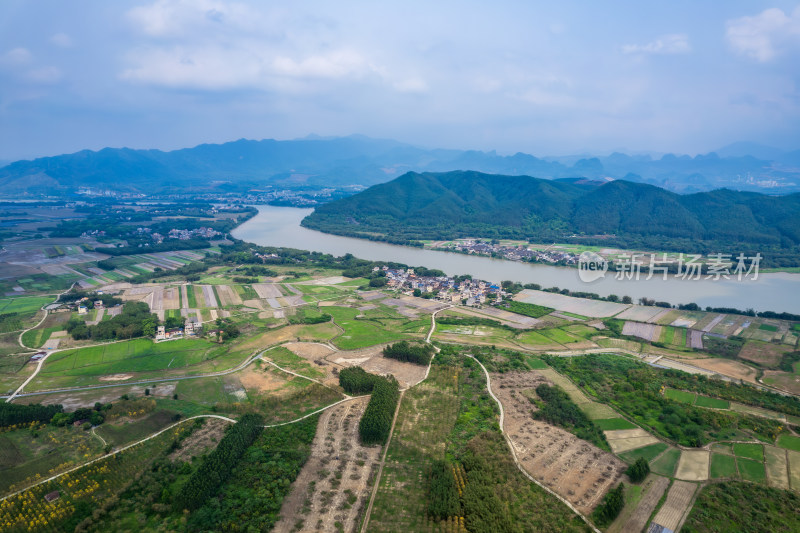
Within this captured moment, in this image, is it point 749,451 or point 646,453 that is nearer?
point 749,451

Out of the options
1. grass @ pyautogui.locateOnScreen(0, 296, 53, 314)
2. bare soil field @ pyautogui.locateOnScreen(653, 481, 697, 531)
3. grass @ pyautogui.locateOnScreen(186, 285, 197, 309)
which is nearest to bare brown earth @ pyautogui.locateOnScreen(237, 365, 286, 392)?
grass @ pyautogui.locateOnScreen(186, 285, 197, 309)

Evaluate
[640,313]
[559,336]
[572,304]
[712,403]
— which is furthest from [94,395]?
[640,313]

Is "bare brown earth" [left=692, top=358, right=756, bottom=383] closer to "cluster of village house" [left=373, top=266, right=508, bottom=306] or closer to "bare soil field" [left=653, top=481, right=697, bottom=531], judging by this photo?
"bare soil field" [left=653, top=481, right=697, bottom=531]

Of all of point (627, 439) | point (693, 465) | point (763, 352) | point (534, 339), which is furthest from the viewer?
point (534, 339)

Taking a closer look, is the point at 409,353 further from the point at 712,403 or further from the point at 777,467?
the point at 777,467

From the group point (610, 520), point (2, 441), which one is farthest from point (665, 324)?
point (2, 441)
